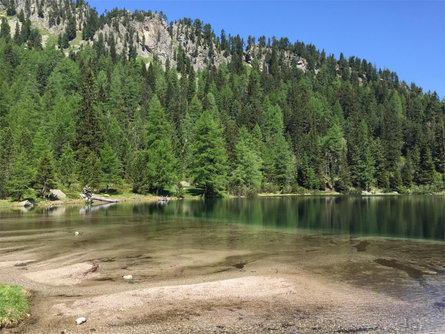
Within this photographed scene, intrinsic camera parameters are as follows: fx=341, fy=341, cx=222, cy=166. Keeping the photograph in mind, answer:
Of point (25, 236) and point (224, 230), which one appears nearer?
point (25, 236)

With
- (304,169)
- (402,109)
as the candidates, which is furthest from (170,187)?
(402,109)

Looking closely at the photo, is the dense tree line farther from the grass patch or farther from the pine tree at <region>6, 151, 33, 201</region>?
the grass patch

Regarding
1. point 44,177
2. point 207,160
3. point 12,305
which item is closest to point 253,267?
point 12,305

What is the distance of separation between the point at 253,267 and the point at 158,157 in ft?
204

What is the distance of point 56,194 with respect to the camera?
65.2m

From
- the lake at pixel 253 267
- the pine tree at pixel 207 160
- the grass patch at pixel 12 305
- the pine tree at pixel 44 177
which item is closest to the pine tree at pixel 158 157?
the pine tree at pixel 207 160

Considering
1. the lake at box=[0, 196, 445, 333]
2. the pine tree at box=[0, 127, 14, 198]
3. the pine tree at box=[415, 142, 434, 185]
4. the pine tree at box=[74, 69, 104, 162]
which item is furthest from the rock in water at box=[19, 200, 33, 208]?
the pine tree at box=[415, 142, 434, 185]

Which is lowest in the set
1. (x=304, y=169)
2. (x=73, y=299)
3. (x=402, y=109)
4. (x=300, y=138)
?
(x=73, y=299)

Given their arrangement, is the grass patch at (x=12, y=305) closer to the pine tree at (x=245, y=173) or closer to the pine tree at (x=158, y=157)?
the pine tree at (x=158, y=157)

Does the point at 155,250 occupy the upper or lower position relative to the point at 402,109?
lower

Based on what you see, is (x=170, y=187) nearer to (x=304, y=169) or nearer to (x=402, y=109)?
(x=304, y=169)

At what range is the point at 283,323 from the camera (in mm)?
10852

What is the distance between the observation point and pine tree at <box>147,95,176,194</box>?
76.4 m

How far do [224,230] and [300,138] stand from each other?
408ft
